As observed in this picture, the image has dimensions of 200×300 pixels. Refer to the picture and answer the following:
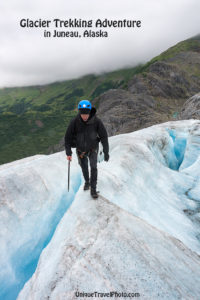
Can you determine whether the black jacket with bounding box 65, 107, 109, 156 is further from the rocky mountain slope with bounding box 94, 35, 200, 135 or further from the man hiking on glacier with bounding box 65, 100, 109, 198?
the rocky mountain slope with bounding box 94, 35, 200, 135

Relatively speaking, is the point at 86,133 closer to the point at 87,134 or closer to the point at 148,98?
the point at 87,134

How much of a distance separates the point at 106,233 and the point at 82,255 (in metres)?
0.84

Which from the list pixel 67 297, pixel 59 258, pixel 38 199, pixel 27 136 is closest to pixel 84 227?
pixel 59 258

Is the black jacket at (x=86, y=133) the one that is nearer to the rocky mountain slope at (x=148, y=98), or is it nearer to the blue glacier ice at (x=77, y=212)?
the blue glacier ice at (x=77, y=212)

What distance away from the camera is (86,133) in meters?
5.74

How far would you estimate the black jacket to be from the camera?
18.4ft

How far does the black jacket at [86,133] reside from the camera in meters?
5.62

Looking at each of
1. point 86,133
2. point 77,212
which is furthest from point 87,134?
point 77,212

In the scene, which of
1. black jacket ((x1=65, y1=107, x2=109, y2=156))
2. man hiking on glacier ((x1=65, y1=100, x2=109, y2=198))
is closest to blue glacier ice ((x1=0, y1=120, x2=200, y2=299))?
man hiking on glacier ((x1=65, y1=100, x2=109, y2=198))

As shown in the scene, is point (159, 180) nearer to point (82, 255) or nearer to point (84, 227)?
point (84, 227)

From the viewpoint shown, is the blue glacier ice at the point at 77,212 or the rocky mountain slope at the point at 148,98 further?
the rocky mountain slope at the point at 148,98

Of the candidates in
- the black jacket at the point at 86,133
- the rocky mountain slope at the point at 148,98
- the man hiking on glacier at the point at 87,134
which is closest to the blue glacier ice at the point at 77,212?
the man hiking on glacier at the point at 87,134

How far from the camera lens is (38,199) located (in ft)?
23.2

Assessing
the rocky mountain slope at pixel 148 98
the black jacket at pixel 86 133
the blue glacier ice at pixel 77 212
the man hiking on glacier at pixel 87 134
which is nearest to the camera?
the blue glacier ice at pixel 77 212
